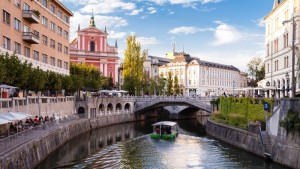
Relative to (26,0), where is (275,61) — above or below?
below

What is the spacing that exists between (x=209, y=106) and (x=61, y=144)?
49.3m

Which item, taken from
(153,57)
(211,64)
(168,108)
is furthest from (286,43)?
(153,57)

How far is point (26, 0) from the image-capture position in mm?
63812

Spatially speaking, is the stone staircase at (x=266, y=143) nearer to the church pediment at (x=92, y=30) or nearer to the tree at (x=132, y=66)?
the tree at (x=132, y=66)

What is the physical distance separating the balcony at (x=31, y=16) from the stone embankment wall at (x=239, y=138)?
35.2 meters

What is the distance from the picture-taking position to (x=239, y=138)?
5153 centimetres

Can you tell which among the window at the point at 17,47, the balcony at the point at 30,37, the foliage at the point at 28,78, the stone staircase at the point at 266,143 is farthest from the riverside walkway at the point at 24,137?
the stone staircase at the point at 266,143

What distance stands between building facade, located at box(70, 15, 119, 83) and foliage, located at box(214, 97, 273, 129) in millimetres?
68383

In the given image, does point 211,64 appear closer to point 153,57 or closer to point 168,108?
point 153,57

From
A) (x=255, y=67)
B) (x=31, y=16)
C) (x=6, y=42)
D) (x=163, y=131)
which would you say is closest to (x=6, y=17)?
(x=6, y=42)

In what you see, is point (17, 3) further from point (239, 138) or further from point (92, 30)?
point (92, 30)

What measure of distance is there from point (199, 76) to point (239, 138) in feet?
380

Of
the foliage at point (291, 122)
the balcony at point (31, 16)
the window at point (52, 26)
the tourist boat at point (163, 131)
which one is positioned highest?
the window at point (52, 26)

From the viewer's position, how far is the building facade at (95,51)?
419 feet
